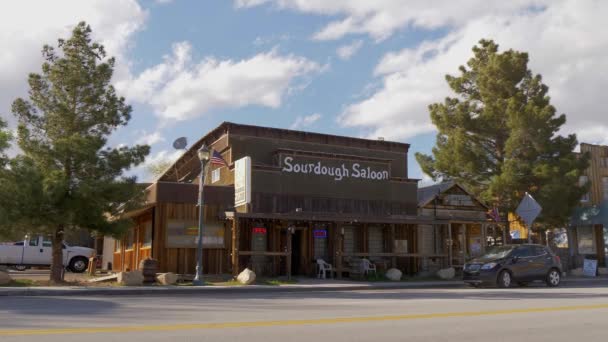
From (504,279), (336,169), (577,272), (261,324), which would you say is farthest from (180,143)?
(577,272)

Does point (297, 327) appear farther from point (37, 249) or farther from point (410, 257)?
point (37, 249)

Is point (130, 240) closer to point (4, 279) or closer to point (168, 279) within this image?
point (168, 279)

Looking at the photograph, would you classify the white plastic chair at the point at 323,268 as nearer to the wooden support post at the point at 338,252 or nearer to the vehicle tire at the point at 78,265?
the wooden support post at the point at 338,252

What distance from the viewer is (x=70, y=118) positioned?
19.2 m

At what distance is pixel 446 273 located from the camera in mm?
24625

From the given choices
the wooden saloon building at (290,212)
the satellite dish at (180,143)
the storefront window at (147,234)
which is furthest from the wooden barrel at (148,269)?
the satellite dish at (180,143)

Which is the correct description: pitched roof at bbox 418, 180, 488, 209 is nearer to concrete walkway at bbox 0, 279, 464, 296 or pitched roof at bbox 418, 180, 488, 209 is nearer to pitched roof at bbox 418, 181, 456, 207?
pitched roof at bbox 418, 181, 456, 207

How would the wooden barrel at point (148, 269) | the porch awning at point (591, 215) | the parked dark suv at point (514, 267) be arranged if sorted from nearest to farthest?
the wooden barrel at point (148, 269) < the parked dark suv at point (514, 267) < the porch awning at point (591, 215)

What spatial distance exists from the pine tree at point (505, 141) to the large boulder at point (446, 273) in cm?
601

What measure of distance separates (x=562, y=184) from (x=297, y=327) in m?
22.6

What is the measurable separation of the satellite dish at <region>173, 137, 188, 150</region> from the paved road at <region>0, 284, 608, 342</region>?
11126 mm

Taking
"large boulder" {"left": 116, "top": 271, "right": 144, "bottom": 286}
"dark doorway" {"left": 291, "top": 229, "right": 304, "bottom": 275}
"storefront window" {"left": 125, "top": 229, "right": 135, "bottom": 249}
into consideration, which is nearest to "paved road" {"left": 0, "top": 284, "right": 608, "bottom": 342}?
"large boulder" {"left": 116, "top": 271, "right": 144, "bottom": 286}

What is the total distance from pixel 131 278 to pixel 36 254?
473 inches

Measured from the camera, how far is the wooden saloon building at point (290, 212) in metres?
22.5
